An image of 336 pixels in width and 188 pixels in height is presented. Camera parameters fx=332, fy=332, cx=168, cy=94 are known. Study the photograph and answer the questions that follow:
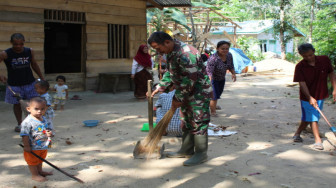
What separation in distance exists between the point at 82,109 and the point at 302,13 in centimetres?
3016

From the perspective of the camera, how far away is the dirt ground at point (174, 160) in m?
3.66

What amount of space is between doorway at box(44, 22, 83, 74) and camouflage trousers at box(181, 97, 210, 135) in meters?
9.95

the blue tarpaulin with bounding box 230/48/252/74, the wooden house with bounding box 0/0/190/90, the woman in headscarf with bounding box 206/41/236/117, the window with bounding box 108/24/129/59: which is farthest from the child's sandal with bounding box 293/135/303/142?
the blue tarpaulin with bounding box 230/48/252/74

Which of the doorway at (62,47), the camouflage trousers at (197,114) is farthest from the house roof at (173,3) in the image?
the camouflage trousers at (197,114)

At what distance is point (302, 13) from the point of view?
107 feet

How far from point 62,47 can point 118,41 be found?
344 cm

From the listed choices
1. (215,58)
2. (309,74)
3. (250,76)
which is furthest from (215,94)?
(250,76)

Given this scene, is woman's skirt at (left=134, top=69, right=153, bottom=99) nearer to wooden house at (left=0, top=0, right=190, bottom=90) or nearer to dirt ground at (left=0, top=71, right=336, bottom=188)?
dirt ground at (left=0, top=71, right=336, bottom=188)

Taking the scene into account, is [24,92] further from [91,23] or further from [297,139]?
[91,23]

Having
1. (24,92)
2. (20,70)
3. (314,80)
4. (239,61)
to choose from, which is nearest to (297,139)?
(314,80)

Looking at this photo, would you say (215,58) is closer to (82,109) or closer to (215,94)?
(215,94)

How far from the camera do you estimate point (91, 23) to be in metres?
10.4

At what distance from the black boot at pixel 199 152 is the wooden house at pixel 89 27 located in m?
6.55

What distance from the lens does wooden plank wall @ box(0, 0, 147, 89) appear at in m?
8.70
